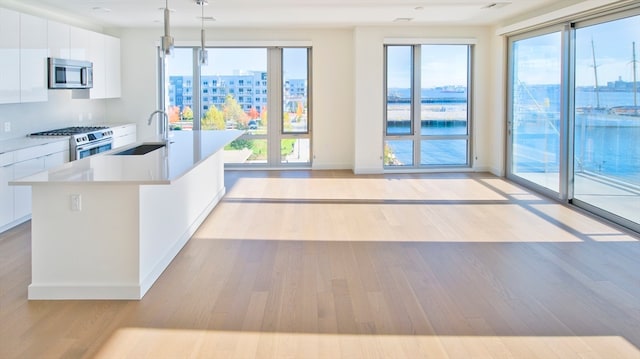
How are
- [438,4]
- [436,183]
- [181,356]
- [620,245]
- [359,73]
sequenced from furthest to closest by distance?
[359,73], [436,183], [438,4], [620,245], [181,356]

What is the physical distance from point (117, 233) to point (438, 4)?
5.21 meters

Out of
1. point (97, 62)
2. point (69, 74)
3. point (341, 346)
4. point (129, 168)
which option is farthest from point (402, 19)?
point (341, 346)

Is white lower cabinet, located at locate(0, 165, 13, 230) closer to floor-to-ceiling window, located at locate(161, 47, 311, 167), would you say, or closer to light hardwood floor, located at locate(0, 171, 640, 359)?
light hardwood floor, located at locate(0, 171, 640, 359)

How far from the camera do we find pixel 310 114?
405 inches

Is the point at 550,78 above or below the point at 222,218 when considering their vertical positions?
above

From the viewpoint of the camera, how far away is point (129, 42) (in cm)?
980

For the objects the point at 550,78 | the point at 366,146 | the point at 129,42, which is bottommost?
the point at 366,146

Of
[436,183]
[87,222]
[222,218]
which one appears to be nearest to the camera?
[87,222]

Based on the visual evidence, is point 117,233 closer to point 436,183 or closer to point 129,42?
point 436,183

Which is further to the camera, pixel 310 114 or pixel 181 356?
pixel 310 114

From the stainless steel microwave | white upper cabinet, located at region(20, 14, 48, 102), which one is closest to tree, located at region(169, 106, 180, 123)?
the stainless steel microwave

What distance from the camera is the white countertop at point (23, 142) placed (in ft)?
19.1

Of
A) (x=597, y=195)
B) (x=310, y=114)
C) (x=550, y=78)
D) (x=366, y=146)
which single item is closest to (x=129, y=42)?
(x=310, y=114)

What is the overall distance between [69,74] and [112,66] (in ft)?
6.59
